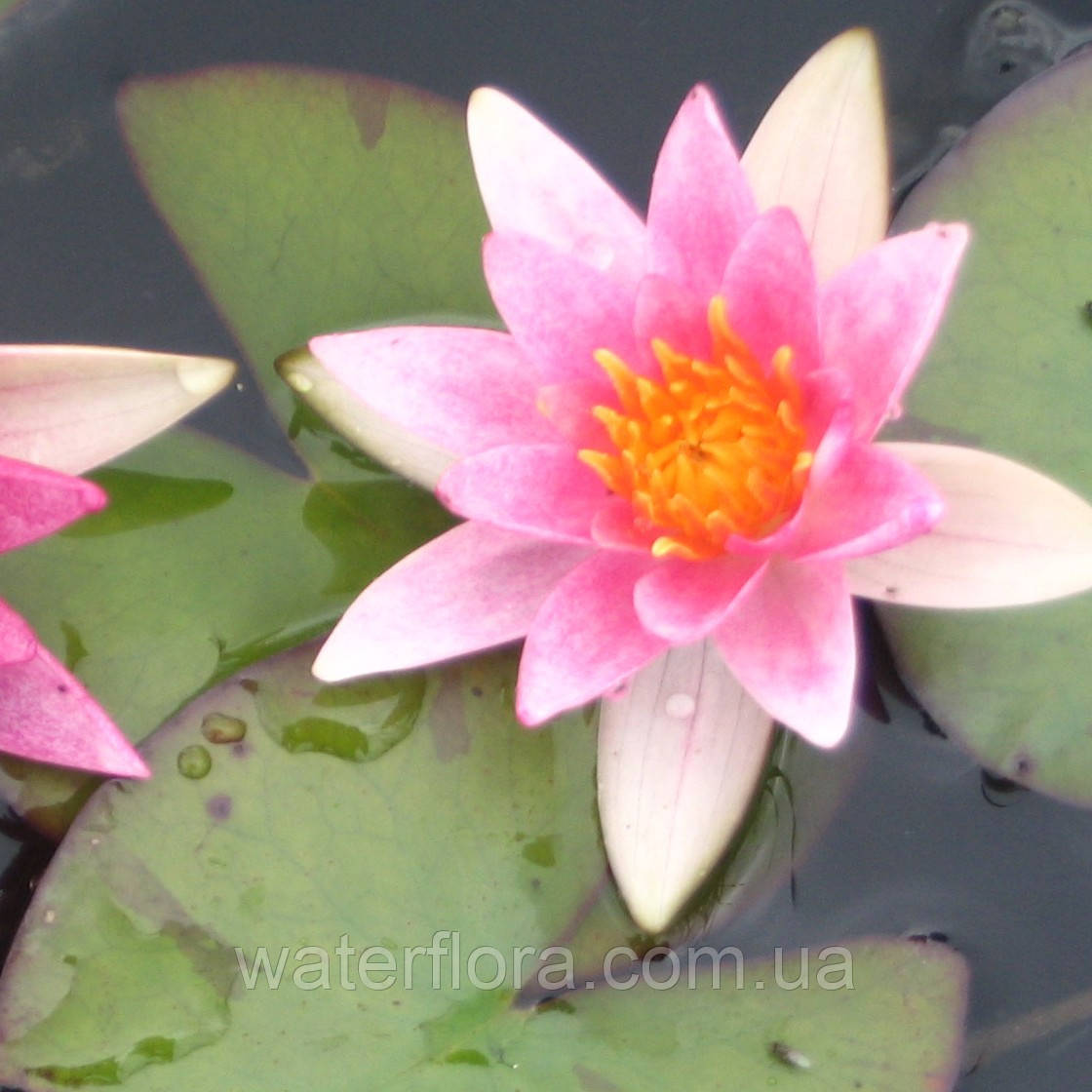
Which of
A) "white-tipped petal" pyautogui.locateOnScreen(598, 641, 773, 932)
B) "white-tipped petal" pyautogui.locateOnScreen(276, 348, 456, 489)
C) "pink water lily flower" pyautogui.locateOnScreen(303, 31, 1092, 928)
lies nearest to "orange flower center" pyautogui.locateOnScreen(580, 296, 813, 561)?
"pink water lily flower" pyautogui.locateOnScreen(303, 31, 1092, 928)

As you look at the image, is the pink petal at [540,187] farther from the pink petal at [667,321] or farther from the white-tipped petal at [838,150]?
the white-tipped petal at [838,150]

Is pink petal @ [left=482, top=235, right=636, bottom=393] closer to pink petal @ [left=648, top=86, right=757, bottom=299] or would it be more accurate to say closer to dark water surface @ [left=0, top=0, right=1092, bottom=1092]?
pink petal @ [left=648, top=86, right=757, bottom=299]

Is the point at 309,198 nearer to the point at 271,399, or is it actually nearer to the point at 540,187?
the point at 271,399

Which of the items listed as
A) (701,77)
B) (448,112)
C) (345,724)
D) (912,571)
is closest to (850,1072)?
(912,571)

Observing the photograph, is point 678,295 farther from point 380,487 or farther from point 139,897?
point 139,897

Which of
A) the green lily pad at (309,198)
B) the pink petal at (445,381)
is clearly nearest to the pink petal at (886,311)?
the pink petal at (445,381)

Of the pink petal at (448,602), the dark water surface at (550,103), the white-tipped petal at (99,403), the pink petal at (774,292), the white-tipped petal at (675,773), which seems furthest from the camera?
the dark water surface at (550,103)
